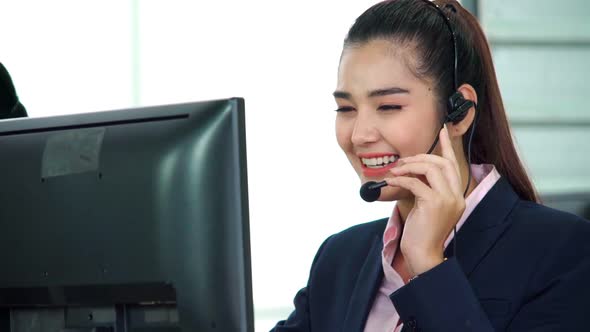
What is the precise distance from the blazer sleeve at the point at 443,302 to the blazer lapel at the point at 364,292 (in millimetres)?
172

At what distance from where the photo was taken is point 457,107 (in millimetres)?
1479

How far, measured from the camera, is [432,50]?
59.6 inches

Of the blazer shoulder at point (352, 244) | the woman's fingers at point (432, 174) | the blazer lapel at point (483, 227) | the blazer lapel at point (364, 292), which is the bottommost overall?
the blazer lapel at point (364, 292)

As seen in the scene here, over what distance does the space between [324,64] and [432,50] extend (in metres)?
2.43

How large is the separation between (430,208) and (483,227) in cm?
13

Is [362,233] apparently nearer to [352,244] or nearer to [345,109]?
[352,244]

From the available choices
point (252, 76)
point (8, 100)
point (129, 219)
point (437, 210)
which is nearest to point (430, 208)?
point (437, 210)

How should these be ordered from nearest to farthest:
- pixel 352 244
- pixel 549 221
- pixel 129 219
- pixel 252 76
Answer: pixel 129 219
pixel 549 221
pixel 352 244
pixel 252 76

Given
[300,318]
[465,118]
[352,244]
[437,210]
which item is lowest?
[300,318]

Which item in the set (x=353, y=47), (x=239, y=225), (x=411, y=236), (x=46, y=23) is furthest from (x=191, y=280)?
(x=46, y=23)

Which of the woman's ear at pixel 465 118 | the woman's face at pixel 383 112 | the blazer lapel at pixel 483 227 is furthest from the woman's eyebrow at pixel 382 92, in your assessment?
the blazer lapel at pixel 483 227

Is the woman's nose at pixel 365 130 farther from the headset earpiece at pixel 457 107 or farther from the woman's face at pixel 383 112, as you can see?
the headset earpiece at pixel 457 107

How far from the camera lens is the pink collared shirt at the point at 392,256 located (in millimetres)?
1501

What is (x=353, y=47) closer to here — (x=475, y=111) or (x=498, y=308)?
(x=475, y=111)
